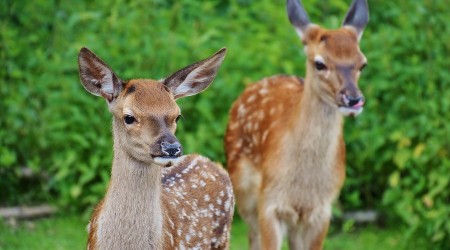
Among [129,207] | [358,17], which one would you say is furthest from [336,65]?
[129,207]

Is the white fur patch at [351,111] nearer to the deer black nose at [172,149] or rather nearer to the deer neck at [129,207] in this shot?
the deer neck at [129,207]

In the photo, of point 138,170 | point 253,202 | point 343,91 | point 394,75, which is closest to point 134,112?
point 138,170

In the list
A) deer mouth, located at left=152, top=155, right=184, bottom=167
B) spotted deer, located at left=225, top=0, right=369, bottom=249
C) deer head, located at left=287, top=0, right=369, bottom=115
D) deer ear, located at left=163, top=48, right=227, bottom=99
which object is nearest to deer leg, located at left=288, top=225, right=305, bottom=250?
spotted deer, located at left=225, top=0, right=369, bottom=249

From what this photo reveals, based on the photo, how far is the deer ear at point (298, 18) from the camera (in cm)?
888

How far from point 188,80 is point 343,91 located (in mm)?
1628

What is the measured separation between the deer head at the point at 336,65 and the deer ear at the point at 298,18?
81mm

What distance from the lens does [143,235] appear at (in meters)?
6.36

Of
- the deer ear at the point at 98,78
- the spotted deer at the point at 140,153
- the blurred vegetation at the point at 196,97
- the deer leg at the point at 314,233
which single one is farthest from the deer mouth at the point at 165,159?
the blurred vegetation at the point at 196,97

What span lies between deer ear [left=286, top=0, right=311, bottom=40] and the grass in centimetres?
200

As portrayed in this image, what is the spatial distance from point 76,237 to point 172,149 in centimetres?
382

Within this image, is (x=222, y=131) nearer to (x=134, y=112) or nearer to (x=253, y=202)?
(x=253, y=202)

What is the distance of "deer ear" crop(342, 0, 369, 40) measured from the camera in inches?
348

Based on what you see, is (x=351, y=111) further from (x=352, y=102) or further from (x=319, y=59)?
(x=319, y=59)

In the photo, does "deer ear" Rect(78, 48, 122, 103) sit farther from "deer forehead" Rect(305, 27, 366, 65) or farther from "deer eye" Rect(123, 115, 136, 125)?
"deer forehead" Rect(305, 27, 366, 65)
